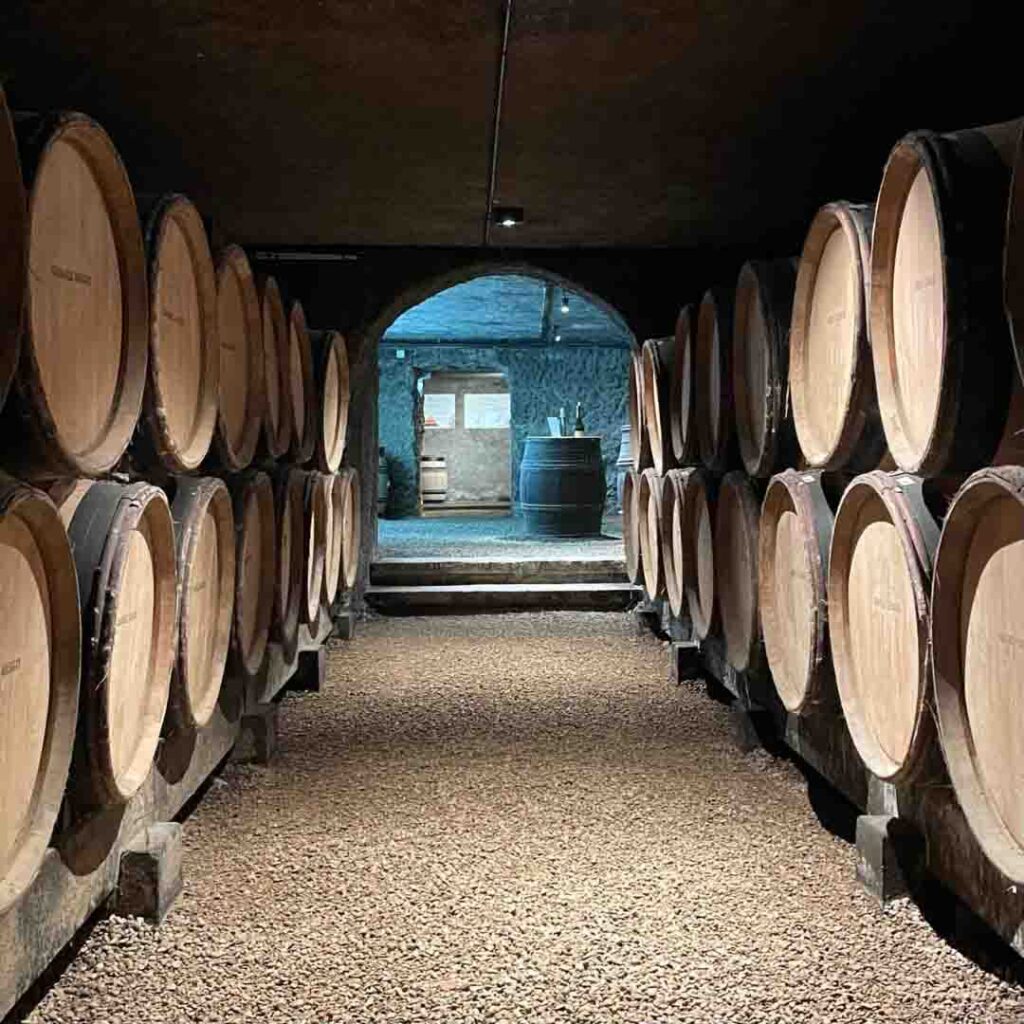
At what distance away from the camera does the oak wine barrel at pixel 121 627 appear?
2055 millimetres

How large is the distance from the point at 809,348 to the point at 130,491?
1821 millimetres

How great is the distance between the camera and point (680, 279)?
7.00m

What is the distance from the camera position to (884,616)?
2.43m

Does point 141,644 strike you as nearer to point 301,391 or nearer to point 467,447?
point 301,391

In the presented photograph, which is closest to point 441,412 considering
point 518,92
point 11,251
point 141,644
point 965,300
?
point 518,92

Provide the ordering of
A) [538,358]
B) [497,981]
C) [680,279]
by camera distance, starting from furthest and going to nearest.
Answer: [538,358], [680,279], [497,981]

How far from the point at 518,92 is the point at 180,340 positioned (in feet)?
5.46

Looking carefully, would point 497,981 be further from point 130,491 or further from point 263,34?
point 263,34

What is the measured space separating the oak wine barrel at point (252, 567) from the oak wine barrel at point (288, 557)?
0.22 ft

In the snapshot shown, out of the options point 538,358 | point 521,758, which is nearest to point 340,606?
point 521,758

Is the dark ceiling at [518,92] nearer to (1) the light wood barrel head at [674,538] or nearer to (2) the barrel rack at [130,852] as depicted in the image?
(1) the light wood barrel head at [674,538]

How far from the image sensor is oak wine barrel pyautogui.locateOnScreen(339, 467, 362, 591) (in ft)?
19.8

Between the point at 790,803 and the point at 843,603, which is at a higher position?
the point at 843,603

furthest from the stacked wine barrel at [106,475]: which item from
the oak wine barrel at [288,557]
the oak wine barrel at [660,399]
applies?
the oak wine barrel at [660,399]
